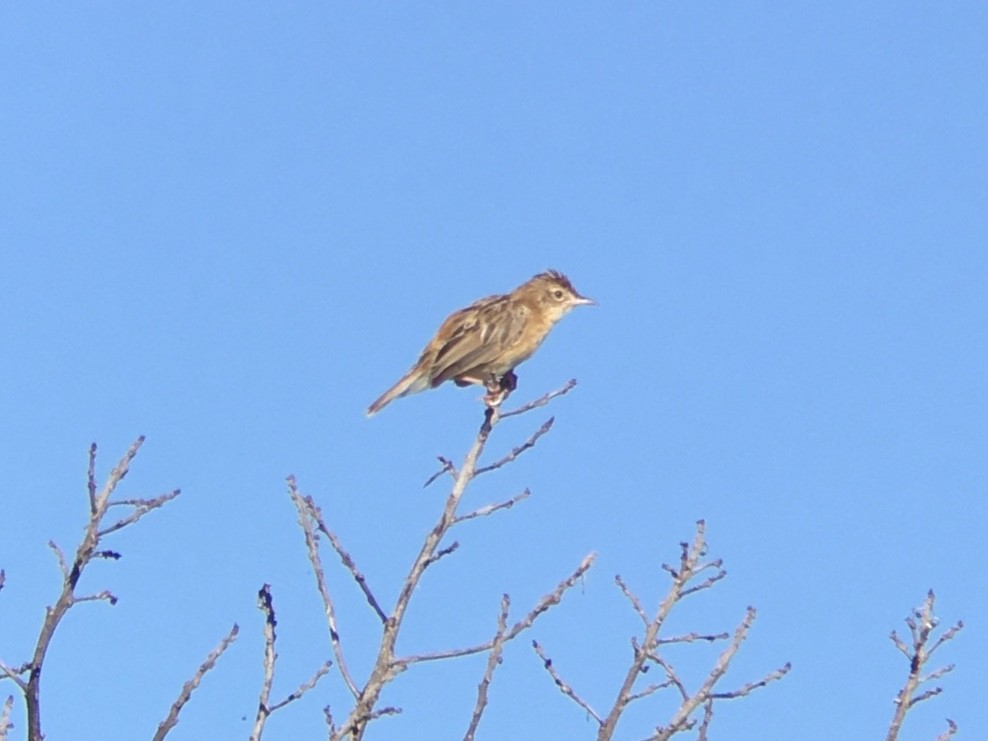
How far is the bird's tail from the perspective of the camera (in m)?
12.2

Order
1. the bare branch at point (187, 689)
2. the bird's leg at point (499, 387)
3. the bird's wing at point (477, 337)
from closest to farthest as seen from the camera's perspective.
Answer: the bare branch at point (187, 689), the bird's leg at point (499, 387), the bird's wing at point (477, 337)

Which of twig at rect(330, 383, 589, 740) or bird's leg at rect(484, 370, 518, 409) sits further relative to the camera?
bird's leg at rect(484, 370, 518, 409)

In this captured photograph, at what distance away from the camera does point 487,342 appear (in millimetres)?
11977

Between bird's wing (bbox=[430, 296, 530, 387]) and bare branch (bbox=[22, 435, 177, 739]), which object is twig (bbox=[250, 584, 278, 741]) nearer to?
bare branch (bbox=[22, 435, 177, 739])

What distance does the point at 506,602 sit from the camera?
6090 millimetres

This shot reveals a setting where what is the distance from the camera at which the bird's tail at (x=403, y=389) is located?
12.2 m

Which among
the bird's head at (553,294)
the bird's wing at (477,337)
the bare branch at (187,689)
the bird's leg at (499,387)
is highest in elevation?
the bird's head at (553,294)

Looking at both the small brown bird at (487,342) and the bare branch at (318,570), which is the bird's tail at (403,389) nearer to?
the small brown bird at (487,342)

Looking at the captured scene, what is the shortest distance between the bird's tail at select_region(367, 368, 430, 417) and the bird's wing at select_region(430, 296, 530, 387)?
18 cm

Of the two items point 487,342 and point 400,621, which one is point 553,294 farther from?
point 400,621

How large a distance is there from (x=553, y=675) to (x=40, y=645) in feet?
8.45

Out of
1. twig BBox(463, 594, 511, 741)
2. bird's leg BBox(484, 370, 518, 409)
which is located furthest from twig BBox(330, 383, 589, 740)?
bird's leg BBox(484, 370, 518, 409)

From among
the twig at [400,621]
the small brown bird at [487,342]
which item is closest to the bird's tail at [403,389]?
the small brown bird at [487,342]

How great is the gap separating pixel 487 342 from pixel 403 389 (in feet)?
2.60
